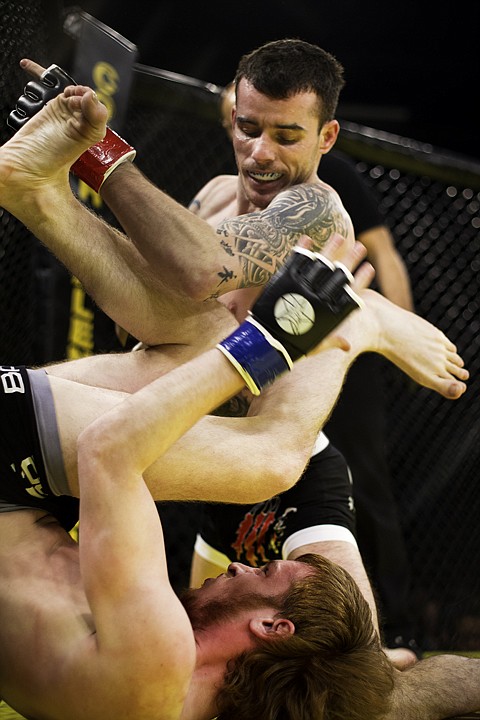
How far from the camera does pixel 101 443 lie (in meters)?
1.25

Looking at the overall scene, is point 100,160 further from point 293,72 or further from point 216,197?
point 216,197

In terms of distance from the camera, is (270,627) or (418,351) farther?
(418,351)

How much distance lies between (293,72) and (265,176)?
0.73 ft

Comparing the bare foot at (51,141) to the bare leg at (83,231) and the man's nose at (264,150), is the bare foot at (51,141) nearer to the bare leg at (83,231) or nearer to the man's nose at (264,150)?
the bare leg at (83,231)

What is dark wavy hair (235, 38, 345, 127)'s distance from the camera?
191 centimetres

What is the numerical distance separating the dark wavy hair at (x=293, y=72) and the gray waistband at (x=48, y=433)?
0.84m

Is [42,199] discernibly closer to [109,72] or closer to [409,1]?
[109,72]

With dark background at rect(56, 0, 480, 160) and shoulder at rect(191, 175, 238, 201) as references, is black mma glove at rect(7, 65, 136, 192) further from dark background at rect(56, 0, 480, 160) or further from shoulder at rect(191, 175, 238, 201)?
dark background at rect(56, 0, 480, 160)

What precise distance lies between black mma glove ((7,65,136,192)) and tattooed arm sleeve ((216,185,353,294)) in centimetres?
24

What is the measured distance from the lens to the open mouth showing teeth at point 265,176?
1950mm

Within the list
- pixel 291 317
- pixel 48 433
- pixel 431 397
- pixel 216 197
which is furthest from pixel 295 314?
pixel 431 397

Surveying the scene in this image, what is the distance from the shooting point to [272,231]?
1818mm

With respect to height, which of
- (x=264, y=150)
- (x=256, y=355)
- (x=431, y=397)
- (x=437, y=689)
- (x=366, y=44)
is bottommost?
(x=437, y=689)

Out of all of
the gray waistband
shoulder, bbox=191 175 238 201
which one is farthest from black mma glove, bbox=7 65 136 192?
shoulder, bbox=191 175 238 201
